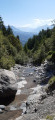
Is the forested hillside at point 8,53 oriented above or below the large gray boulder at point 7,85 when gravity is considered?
above

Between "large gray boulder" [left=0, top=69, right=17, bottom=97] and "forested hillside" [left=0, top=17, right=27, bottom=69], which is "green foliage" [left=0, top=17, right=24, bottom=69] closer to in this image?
"forested hillside" [left=0, top=17, right=27, bottom=69]

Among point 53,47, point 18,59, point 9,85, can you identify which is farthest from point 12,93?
point 18,59

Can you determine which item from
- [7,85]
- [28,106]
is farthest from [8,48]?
[28,106]

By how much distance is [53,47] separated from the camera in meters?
48.3

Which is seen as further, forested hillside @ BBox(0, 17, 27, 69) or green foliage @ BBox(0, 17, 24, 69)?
forested hillside @ BBox(0, 17, 27, 69)

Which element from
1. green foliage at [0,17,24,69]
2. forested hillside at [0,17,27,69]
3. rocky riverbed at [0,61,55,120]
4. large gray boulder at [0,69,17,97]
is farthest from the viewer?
forested hillside at [0,17,27,69]

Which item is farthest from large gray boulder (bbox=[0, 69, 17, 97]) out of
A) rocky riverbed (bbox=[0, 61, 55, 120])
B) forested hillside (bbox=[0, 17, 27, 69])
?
forested hillside (bbox=[0, 17, 27, 69])

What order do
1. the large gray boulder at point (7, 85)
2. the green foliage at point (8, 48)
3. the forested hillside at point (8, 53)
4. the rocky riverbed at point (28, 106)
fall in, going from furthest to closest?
the forested hillside at point (8, 53)
the green foliage at point (8, 48)
the large gray boulder at point (7, 85)
the rocky riverbed at point (28, 106)

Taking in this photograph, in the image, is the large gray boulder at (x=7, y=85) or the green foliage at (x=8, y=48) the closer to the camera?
the large gray boulder at (x=7, y=85)

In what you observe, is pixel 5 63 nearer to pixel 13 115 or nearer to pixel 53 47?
pixel 13 115

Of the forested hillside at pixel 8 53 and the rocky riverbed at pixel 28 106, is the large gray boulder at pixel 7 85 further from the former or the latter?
the forested hillside at pixel 8 53

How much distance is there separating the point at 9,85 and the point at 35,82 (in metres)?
9.00

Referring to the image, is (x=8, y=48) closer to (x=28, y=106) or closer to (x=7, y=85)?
(x=7, y=85)

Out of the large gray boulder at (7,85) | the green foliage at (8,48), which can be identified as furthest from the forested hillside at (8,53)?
the large gray boulder at (7,85)
